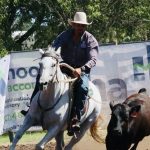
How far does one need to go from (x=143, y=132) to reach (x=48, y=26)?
19031 mm

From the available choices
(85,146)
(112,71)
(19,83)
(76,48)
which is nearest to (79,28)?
(76,48)

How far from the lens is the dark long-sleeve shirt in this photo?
37.2 ft

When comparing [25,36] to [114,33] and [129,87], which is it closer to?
[114,33]

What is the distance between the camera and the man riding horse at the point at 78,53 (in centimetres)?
1124

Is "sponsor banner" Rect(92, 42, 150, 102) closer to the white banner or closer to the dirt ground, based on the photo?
the white banner

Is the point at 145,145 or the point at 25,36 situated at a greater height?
the point at 25,36

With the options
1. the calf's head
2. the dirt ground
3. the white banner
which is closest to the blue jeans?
the calf's head

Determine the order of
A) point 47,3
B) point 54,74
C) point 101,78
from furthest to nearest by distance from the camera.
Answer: point 47,3 < point 101,78 < point 54,74

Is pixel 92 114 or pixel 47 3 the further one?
pixel 47 3

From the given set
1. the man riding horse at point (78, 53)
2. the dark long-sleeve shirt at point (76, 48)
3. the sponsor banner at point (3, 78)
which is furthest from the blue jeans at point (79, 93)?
the sponsor banner at point (3, 78)

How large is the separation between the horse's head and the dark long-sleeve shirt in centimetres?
77

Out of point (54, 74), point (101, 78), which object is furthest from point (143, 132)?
point (101, 78)

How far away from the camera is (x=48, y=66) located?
33.4ft

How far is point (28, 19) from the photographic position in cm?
3080
